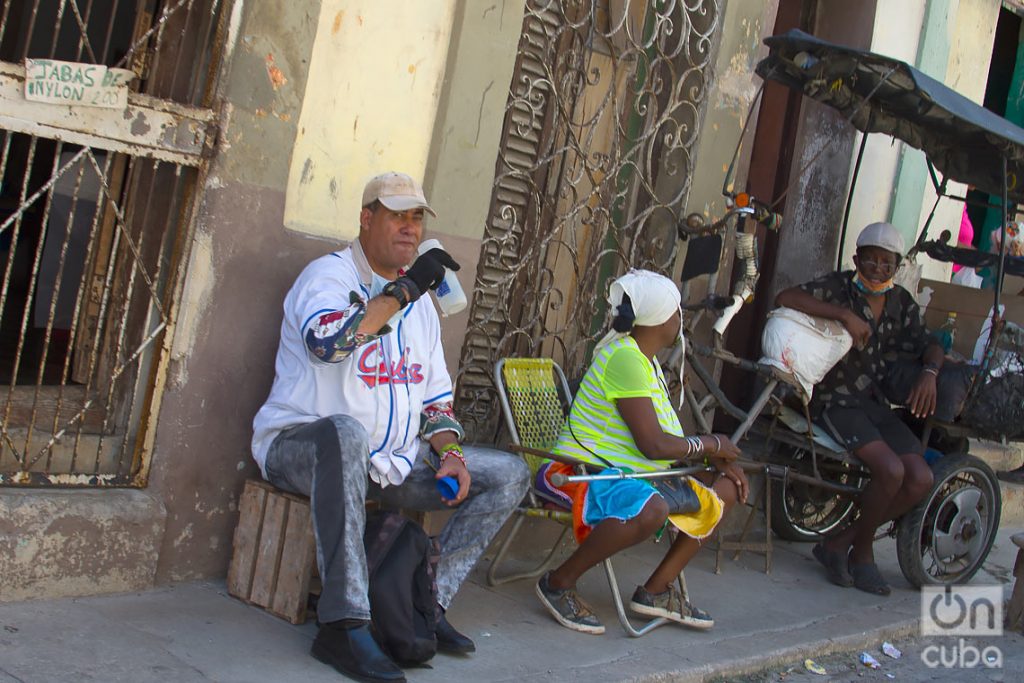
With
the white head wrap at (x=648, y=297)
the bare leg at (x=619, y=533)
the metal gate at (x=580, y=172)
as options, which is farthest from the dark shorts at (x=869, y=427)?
the bare leg at (x=619, y=533)

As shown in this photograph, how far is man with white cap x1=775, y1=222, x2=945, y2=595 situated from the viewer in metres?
5.75

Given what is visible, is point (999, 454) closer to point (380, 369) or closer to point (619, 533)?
point (619, 533)

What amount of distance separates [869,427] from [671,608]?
66.5 inches

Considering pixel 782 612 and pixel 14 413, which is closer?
pixel 14 413

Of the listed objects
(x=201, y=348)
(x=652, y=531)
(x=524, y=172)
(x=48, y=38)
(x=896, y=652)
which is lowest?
(x=896, y=652)

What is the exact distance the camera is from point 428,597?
3893mm

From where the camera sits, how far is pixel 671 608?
4746 mm

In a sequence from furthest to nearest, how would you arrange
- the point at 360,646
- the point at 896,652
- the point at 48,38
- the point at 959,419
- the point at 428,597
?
the point at 48,38 → the point at 959,419 → the point at 896,652 → the point at 428,597 → the point at 360,646

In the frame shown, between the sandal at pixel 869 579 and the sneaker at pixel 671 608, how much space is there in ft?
4.51

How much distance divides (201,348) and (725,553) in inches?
127

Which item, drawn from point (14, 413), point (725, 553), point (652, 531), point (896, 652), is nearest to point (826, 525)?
point (725, 553)

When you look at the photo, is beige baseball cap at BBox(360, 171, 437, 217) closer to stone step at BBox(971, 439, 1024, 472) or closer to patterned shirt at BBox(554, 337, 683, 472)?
patterned shirt at BBox(554, 337, 683, 472)

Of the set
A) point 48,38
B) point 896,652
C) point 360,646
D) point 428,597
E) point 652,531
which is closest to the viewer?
point 360,646

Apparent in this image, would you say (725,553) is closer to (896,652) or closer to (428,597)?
(896,652)
